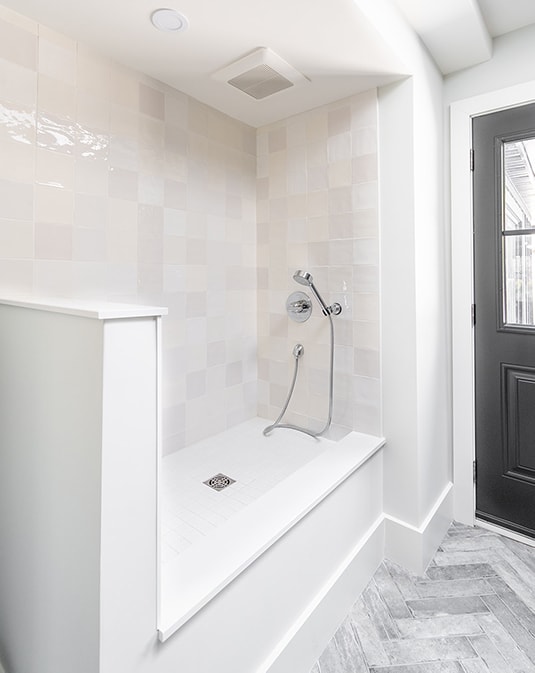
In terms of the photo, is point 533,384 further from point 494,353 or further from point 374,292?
point 374,292

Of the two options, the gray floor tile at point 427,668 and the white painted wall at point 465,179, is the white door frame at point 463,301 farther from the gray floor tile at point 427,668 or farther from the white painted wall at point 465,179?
the gray floor tile at point 427,668

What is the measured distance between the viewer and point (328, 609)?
145 cm

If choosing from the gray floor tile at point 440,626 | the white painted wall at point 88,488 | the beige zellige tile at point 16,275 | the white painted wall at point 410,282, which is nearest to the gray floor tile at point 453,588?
the gray floor tile at point 440,626

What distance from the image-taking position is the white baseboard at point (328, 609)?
4.10ft

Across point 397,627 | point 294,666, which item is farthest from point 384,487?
point 294,666

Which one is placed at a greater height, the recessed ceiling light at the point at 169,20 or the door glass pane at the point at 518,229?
the recessed ceiling light at the point at 169,20

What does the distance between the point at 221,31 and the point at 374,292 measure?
1182 millimetres

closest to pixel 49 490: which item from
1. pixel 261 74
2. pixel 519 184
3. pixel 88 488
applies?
pixel 88 488

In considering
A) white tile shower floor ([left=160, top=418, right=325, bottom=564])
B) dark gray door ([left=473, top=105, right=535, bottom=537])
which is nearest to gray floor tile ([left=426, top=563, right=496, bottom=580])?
dark gray door ([left=473, top=105, right=535, bottom=537])

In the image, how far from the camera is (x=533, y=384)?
75.1 inches

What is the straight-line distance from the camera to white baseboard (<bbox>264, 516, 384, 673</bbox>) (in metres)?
1.25

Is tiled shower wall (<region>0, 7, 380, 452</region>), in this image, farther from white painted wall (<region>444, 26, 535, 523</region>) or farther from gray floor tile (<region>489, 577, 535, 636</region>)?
gray floor tile (<region>489, 577, 535, 636</region>)

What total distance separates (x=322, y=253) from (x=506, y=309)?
37.1 inches

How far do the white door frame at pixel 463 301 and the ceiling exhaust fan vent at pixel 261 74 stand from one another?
853 mm
